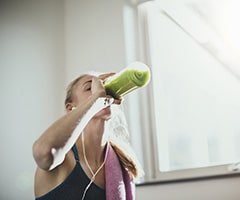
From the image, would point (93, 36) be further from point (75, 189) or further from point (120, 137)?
point (75, 189)

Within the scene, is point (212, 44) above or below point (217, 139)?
above

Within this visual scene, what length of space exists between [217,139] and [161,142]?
0.23 m

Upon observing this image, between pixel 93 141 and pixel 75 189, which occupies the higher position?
pixel 93 141

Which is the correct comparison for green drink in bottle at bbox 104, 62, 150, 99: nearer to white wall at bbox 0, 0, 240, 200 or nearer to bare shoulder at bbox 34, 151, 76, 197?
bare shoulder at bbox 34, 151, 76, 197

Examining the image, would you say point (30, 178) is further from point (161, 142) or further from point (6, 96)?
point (161, 142)

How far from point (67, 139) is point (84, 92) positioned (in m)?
0.35

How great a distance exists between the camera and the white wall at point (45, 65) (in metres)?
1.32

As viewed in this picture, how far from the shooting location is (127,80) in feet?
3.01

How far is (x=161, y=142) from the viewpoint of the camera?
151 centimetres

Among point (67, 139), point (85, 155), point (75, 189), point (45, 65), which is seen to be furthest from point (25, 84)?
point (67, 139)

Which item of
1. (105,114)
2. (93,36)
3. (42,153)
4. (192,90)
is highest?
(93,36)

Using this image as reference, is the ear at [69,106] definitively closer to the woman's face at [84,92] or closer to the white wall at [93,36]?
the woman's face at [84,92]

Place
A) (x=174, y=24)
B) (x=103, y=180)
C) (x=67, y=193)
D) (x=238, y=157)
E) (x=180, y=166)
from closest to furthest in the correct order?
(x=67, y=193)
(x=103, y=180)
(x=238, y=157)
(x=180, y=166)
(x=174, y=24)

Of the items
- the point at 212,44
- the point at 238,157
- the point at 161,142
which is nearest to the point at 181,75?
the point at 212,44
